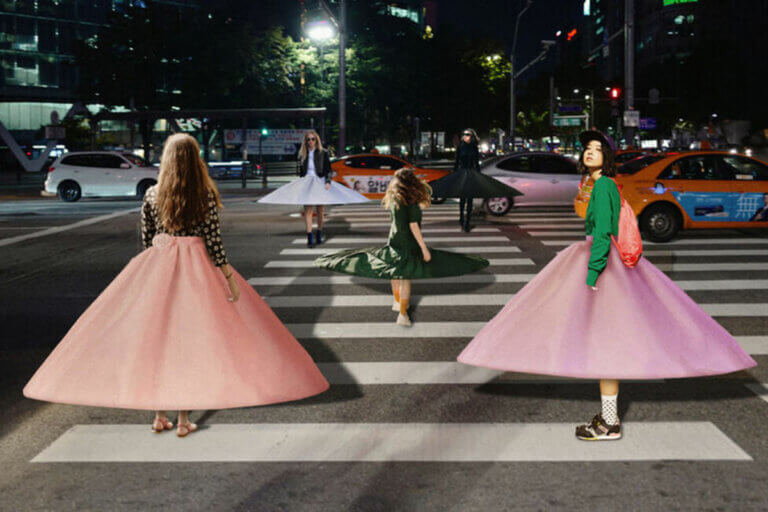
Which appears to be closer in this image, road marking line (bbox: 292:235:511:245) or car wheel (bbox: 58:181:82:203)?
road marking line (bbox: 292:235:511:245)

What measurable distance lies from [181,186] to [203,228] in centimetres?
29

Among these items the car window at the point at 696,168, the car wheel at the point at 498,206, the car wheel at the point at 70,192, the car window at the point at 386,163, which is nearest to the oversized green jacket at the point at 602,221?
the car window at the point at 696,168

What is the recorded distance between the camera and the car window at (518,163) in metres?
21.3

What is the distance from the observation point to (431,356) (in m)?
7.21

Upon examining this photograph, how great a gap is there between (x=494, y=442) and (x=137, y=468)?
197cm

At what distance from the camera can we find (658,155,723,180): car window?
1483 cm

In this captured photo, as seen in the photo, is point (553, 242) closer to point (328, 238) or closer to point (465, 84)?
point (328, 238)

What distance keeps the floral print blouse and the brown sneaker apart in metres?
2.29

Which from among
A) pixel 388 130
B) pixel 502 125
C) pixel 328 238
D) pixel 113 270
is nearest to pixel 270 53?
pixel 388 130

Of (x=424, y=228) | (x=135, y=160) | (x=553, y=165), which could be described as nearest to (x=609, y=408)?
(x=424, y=228)

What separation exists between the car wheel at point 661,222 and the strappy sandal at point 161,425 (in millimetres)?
11230

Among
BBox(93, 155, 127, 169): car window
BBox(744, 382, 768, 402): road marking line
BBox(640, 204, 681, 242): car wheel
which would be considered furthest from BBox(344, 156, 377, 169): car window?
BBox(744, 382, 768, 402): road marking line

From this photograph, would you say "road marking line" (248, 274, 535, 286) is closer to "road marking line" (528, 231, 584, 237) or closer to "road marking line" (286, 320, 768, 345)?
"road marking line" (286, 320, 768, 345)

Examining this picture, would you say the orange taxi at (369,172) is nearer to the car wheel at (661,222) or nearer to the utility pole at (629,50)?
the utility pole at (629,50)
